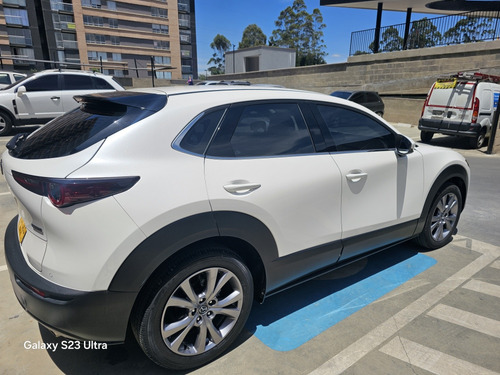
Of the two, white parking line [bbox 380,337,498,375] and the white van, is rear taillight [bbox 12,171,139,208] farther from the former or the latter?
the white van

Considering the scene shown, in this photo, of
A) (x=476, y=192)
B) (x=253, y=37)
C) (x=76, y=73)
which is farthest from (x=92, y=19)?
(x=476, y=192)

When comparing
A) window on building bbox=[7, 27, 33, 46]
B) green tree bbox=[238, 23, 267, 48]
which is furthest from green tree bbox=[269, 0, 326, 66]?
window on building bbox=[7, 27, 33, 46]

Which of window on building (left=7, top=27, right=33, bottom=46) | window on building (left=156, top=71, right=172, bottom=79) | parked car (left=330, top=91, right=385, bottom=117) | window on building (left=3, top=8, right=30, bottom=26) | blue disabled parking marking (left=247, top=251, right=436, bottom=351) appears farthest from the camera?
window on building (left=156, top=71, right=172, bottom=79)

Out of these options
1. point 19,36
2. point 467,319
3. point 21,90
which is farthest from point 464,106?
point 19,36

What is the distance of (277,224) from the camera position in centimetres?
233

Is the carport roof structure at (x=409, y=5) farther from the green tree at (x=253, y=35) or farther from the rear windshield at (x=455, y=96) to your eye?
the green tree at (x=253, y=35)

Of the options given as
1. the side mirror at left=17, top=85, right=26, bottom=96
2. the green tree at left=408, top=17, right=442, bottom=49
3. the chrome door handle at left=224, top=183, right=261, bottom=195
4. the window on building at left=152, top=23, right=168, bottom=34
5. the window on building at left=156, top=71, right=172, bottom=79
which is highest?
the window on building at left=152, top=23, right=168, bottom=34

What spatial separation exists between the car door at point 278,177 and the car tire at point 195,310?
35 centimetres

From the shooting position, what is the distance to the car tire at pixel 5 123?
10156mm

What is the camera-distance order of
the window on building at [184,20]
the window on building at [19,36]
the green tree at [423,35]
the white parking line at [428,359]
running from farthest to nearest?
the window on building at [184,20] → the window on building at [19,36] → the green tree at [423,35] → the white parking line at [428,359]

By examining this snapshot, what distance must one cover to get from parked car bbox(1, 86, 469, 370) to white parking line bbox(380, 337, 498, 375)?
712mm

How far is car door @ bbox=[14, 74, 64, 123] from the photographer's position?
10109 mm

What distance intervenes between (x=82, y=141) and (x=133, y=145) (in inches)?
12.1

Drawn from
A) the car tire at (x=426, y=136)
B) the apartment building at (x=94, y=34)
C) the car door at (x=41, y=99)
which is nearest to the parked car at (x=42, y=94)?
the car door at (x=41, y=99)
